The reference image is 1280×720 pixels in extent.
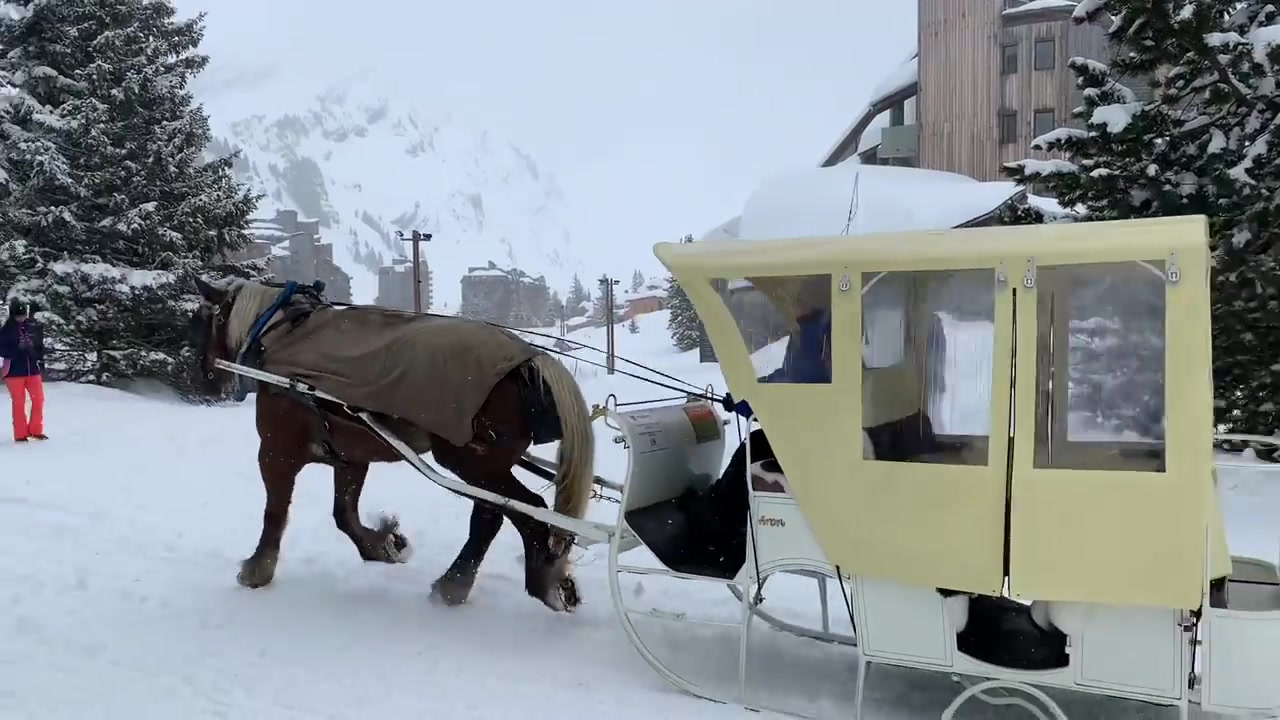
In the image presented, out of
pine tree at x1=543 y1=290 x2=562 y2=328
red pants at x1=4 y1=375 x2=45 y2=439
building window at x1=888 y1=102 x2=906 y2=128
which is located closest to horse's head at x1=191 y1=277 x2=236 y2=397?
red pants at x1=4 y1=375 x2=45 y2=439

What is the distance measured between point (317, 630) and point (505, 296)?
66.0 m

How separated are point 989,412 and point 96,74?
16.7 metres

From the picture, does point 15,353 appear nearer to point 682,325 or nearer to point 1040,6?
point 1040,6

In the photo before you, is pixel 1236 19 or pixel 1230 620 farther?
pixel 1236 19

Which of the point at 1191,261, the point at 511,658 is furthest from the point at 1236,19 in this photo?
the point at 511,658

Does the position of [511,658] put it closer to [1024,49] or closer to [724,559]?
[724,559]

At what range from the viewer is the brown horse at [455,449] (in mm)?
4719

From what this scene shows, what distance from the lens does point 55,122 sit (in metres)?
14.8

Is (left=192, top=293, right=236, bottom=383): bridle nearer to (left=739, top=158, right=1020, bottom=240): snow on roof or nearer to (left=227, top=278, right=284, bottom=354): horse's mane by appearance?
(left=227, top=278, right=284, bottom=354): horse's mane

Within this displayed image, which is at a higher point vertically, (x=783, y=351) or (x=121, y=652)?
(x=783, y=351)

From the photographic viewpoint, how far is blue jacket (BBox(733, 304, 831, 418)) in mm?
3509

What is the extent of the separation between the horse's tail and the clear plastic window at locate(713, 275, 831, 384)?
4.18ft

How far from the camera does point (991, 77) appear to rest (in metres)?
22.7

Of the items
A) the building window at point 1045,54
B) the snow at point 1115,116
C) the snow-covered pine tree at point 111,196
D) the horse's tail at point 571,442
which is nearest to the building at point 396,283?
the snow-covered pine tree at point 111,196
